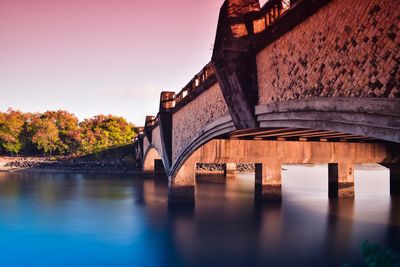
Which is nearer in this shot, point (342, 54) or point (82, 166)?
point (342, 54)

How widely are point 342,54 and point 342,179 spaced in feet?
74.5

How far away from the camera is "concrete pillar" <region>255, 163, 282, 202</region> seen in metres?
23.4

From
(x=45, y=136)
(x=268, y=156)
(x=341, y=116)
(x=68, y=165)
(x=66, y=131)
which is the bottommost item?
(x=68, y=165)

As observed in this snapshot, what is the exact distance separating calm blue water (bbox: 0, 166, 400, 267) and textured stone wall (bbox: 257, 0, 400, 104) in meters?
7.80

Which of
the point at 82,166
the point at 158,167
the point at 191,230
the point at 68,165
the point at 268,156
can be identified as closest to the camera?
the point at 191,230

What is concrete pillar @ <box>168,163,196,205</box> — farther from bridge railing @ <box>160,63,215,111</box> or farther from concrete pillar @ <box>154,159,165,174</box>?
concrete pillar @ <box>154,159,165,174</box>

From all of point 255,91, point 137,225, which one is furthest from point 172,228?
point 255,91

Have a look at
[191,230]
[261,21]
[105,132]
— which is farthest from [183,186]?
[105,132]

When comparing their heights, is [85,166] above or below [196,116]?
below

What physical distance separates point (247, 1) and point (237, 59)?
4.56ft

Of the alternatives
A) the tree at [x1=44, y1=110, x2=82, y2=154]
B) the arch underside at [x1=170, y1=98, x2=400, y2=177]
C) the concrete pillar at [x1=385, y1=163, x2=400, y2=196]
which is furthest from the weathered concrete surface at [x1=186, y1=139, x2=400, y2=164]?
the tree at [x1=44, y1=110, x2=82, y2=154]

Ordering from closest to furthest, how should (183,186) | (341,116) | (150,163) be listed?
(341,116), (183,186), (150,163)

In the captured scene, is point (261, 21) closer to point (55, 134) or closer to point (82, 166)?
point (82, 166)

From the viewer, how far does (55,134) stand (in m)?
70.1
